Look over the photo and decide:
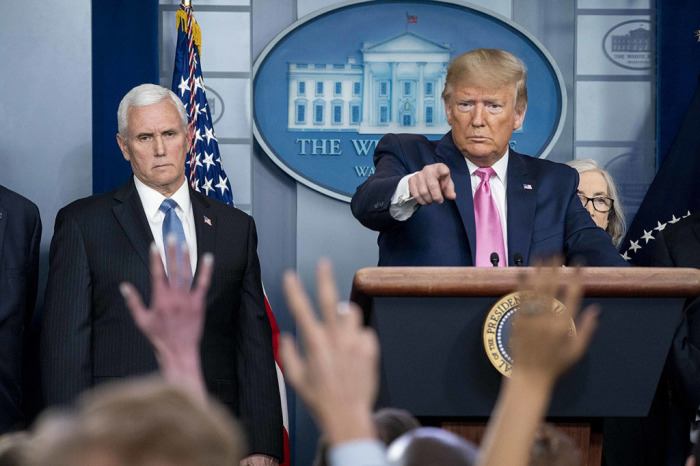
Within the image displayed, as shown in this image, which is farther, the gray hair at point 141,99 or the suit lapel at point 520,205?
the gray hair at point 141,99

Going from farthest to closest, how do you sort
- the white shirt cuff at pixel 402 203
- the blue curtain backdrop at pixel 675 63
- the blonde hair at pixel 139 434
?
1. the blue curtain backdrop at pixel 675 63
2. the white shirt cuff at pixel 402 203
3. the blonde hair at pixel 139 434

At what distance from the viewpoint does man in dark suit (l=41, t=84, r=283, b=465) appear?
2.78m

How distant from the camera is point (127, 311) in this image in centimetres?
282

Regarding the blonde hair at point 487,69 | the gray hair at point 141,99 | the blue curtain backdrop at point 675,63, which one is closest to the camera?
the blonde hair at point 487,69

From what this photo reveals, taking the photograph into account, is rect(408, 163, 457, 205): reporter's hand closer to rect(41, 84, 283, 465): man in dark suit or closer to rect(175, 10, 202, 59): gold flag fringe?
rect(41, 84, 283, 465): man in dark suit

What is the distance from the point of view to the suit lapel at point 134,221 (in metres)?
2.89

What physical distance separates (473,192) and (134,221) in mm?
1147

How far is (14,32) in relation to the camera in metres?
3.58

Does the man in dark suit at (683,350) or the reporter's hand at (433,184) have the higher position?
the reporter's hand at (433,184)

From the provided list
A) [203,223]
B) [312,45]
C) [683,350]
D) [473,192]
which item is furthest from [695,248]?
[312,45]

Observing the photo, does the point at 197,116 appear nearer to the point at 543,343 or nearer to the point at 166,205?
the point at 166,205

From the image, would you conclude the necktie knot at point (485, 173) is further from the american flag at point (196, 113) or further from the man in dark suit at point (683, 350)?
the american flag at point (196, 113)

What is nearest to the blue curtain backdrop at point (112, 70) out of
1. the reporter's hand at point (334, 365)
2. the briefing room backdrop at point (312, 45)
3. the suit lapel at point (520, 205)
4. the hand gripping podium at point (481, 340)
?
the briefing room backdrop at point (312, 45)

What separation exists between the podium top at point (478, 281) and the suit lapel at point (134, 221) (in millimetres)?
1328
